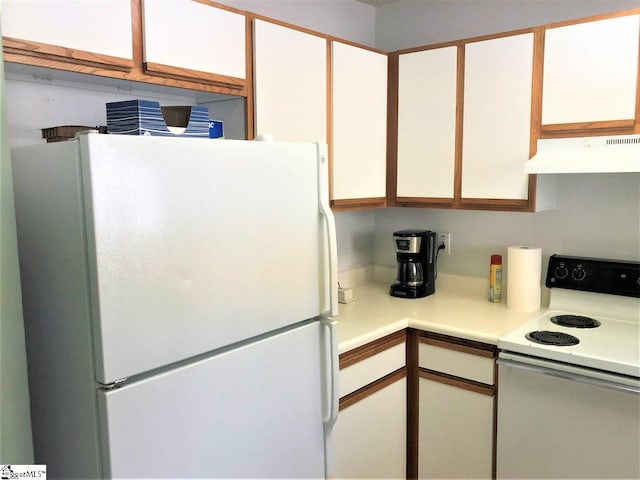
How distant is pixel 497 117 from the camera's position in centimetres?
237

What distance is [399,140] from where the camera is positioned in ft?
8.89

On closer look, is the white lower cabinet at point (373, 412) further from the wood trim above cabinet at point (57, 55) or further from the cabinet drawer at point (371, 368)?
the wood trim above cabinet at point (57, 55)

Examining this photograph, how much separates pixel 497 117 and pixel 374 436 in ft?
4.91

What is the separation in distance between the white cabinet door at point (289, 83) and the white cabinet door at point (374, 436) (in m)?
1.15

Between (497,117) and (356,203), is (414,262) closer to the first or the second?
(356,203)

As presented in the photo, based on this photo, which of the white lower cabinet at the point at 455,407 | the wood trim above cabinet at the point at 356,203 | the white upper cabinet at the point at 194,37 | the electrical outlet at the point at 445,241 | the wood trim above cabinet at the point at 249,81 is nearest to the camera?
Result: the white upper cabinet at the point at 194,37

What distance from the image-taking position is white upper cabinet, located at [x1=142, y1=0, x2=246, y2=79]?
1677 millimetres

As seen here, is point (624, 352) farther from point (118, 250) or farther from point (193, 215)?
point (118, 250)

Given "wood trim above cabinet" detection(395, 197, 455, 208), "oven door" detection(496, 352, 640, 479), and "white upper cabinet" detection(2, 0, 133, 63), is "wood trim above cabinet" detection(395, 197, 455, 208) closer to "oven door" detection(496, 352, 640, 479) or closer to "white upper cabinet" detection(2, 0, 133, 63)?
"oven door" detection(496, 352, 640, 479)

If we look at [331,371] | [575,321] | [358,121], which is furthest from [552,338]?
[358,121]

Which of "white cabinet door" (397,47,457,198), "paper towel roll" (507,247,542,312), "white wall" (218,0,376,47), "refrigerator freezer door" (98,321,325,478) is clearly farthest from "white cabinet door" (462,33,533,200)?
"refrigerator freezer door" (98,321,325,478)

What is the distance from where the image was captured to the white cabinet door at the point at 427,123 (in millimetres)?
2525

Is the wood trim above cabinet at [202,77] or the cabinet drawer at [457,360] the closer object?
the wood trim above cabinet at [202,77]

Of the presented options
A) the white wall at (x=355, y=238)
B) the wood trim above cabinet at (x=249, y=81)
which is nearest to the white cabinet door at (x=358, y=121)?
the white wall at (x=355, y=238)
